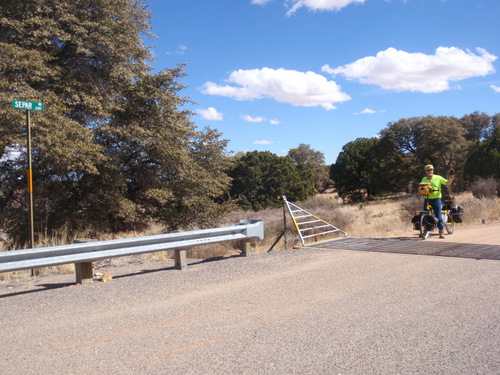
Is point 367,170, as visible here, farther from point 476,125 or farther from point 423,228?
point 423,228

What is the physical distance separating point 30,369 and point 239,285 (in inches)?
129

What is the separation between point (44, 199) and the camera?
13.5 m

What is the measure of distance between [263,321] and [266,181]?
114ft

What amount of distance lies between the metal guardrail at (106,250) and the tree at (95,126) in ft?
16.8

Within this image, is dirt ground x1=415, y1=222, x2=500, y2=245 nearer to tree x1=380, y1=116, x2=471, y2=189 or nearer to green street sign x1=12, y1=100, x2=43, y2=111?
green street sign x1=12, y1=100, x2=43, y2=111

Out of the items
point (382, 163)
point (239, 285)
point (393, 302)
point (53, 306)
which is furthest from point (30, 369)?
point (382, 163)

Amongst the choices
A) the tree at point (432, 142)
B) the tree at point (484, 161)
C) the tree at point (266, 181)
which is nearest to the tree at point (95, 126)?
the tree at point (266, 181)

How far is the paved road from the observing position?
12.4 feet

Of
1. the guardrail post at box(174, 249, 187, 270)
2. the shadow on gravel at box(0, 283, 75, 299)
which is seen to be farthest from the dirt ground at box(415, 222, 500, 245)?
the shadow on gravel at box(0, 283, 75, 299)

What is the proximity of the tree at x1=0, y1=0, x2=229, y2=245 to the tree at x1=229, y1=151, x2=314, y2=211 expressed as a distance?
22.0 m

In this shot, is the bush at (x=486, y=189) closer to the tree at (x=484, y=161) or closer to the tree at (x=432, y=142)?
the tree at (x=484, y=161)

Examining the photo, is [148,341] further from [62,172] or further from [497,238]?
[62,172]

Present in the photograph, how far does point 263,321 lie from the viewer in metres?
4.83

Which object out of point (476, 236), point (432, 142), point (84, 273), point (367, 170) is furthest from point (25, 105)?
point (367, 170)
